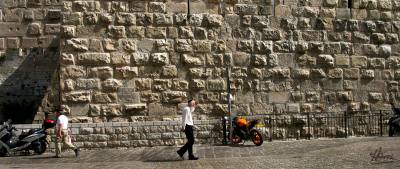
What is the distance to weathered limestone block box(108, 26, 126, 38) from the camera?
14164 millimetres

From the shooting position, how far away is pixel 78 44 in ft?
45.8

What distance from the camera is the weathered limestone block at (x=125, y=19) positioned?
559 inches

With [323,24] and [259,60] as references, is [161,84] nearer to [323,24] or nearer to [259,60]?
[259,60]

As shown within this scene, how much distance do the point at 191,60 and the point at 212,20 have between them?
4.35 feet

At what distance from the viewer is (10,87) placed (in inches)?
678

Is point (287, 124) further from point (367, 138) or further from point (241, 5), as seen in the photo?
point (241, 5)

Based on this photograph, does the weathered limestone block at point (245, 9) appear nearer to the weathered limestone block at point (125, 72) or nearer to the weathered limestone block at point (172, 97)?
the weathered limestone block at point (172, 97)

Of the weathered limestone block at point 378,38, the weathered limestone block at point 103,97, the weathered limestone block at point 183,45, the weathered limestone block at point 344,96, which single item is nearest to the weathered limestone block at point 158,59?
the weathered limestone block at point 183,45

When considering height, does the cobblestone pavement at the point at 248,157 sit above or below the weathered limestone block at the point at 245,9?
below

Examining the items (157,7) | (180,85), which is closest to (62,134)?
(180,85)

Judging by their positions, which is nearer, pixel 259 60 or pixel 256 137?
pixel 256 137

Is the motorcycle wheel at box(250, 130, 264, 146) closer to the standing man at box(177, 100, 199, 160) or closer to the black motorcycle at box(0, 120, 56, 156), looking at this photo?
the standing man at box(177, 100, 199, 160)

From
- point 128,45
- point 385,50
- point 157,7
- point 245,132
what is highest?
point 157,7

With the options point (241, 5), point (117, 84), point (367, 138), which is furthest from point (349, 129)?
point (117, 84)
